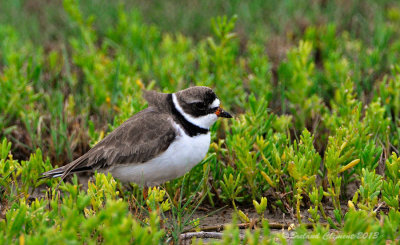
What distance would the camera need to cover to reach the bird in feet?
13.5

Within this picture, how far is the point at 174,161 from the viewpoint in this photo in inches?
160

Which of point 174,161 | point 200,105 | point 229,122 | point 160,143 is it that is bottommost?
point 229,122

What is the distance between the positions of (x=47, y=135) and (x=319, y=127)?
2.62 metres

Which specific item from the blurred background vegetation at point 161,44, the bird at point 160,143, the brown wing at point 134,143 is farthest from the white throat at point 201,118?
the blurred background vegetation at point 161,44

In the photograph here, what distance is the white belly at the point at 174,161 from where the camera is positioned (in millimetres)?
4074

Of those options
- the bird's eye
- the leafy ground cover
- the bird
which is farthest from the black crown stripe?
Result: the leafy ground cover

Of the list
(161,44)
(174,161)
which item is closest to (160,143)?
(174,161)

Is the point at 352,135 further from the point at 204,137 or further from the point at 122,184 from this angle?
the point at 122,184

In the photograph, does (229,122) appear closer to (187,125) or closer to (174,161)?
(187,125)

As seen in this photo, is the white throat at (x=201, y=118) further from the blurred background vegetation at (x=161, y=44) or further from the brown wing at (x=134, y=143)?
the blurred background vegetation at (x=161, y=44)

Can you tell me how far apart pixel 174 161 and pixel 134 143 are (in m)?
0.40

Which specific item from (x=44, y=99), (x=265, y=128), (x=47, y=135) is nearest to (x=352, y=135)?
(x=265, y=128)

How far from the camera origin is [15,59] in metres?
5.84

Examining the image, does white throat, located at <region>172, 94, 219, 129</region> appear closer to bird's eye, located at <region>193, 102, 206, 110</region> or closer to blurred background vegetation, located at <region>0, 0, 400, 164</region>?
bird's eye, located at <region>193, 102, 206, 110</region>
